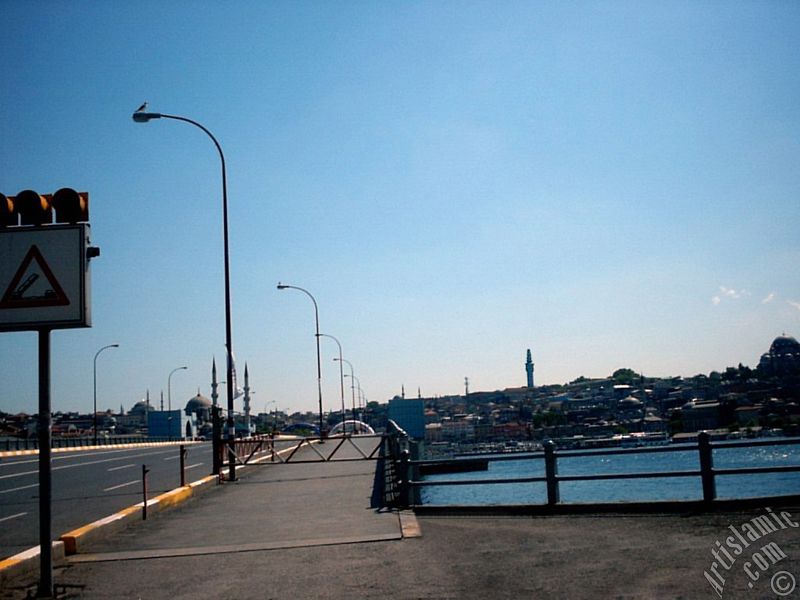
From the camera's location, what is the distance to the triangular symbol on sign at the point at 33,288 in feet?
28.6

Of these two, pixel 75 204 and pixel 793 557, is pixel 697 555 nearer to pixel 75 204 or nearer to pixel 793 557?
pixel 793 557

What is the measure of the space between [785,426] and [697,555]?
44.8 meters

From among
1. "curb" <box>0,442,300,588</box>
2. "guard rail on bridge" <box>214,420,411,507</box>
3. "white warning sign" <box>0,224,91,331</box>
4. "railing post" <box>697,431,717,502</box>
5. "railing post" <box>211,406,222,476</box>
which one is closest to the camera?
"white warning sign" <box>0,224,91,331</box>

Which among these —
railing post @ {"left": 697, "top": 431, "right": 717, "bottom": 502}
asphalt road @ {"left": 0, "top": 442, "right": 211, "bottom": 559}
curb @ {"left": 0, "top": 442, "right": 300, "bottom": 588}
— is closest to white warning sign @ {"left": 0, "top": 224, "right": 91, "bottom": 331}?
curb @ {"left": 0, "top": 442, "right": 300, "bottom": 588}

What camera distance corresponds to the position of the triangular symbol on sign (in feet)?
28.6

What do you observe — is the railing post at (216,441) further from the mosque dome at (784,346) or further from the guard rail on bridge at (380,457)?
the mosque dome at (784,346)

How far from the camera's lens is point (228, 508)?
16.4 metres

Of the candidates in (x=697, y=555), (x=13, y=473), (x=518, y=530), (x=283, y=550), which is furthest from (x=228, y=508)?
(x=13, y=473)

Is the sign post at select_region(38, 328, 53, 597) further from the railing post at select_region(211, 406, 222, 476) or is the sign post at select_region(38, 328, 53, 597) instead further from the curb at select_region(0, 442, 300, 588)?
the railing post at select_region(211, 406, 222, 476)

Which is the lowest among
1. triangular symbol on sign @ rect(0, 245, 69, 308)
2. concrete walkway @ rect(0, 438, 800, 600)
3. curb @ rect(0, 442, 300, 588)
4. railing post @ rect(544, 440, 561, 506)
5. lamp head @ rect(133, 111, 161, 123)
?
concrete walkway @ rect(0, 438, 800, 600)

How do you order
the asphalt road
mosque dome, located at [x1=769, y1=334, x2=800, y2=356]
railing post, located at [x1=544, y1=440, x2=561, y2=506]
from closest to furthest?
railing post, located at [x1=544, y1=440, x2=561, y2=506] → the asphalt road → mosque dome, located at [x1=769, y1=334, x2=800, y2=356]

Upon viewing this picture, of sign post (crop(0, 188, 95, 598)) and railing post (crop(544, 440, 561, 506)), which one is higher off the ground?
sign post (crop(0, 188, 95, 598))

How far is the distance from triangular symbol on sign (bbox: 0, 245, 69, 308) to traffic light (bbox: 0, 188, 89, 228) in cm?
51

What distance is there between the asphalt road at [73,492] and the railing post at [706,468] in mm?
10330
